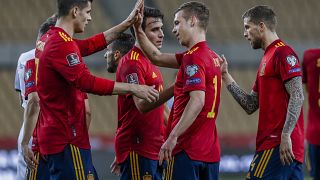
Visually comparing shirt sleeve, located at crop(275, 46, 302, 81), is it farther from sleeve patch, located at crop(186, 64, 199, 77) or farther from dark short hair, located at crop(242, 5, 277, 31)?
sleeve patch, located at crop(186, 64, 199, 77)

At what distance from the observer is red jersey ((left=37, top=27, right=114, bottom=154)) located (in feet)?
18.9

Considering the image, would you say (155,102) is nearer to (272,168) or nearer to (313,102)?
(272,168)

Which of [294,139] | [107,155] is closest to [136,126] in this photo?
[294,139]

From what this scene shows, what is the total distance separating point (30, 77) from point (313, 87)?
3.48 meters

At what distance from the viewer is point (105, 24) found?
17844mm

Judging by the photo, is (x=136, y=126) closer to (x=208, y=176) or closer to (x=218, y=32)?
(x=208, y=176)

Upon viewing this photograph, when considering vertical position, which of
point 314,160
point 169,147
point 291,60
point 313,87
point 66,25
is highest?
point 66,25

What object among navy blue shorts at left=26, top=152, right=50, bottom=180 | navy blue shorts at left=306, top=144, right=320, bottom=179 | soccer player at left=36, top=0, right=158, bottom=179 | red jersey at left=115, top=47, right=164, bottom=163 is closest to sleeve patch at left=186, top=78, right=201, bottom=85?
soccer player at left=36, top=0, right=158, bottom=179

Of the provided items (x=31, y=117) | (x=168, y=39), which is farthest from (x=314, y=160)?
(x=168, y=39)

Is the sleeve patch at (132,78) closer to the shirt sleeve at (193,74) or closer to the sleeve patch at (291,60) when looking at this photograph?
the shirt sleeve at (193,74)

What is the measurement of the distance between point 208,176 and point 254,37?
1.24m

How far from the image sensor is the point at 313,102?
8836 mm

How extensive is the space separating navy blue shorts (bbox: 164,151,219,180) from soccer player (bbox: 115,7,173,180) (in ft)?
2.45

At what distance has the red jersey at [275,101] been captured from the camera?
6.27 m
